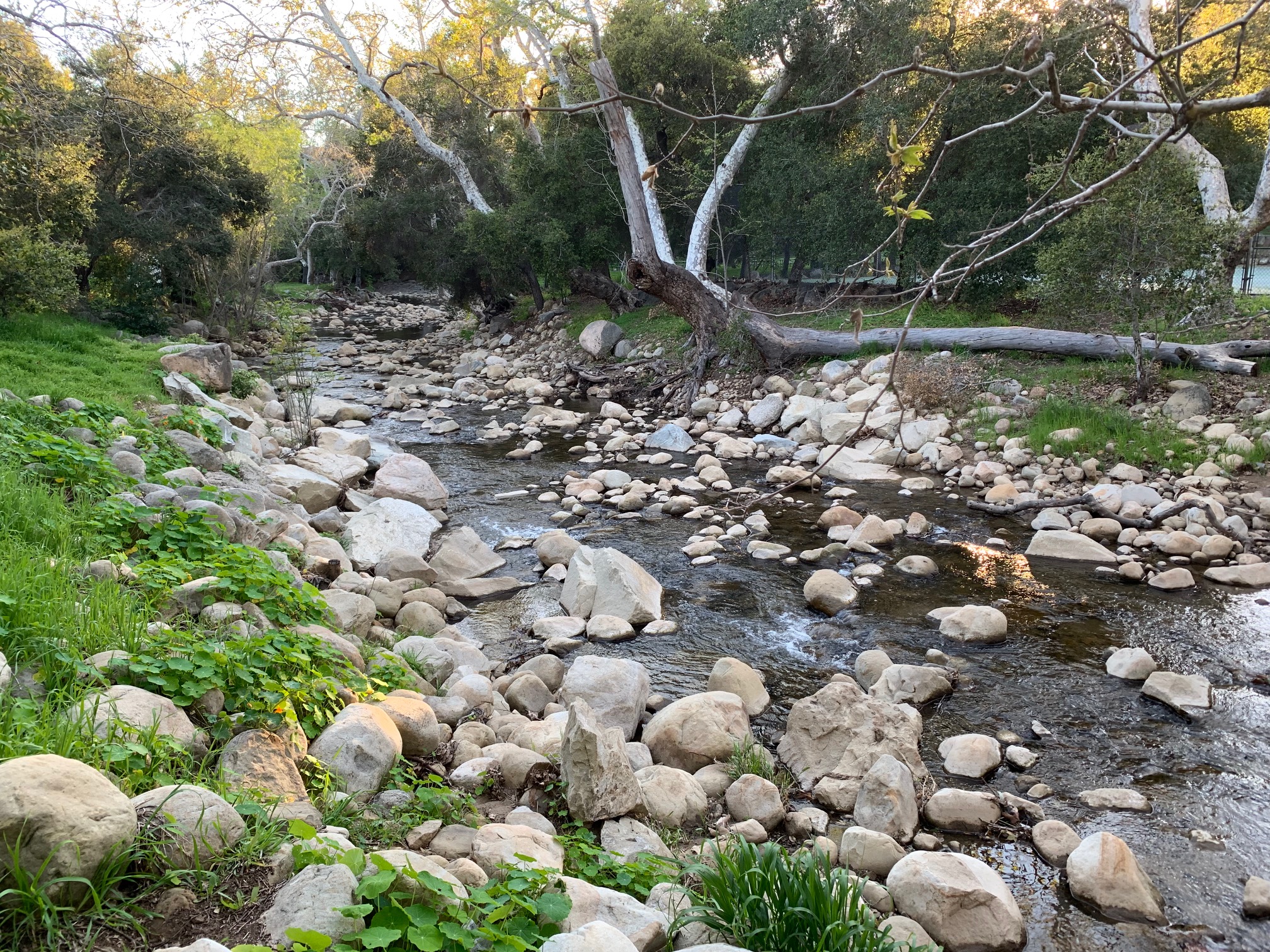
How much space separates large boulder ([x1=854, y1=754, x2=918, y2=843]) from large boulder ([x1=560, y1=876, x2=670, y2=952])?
1.50 meters

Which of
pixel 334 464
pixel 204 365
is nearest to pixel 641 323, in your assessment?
pixel 204 365

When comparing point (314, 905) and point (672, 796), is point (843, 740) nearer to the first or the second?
point (672, 796)

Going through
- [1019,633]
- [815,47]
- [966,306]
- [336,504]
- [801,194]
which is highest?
[815,47]

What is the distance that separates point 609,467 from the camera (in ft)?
36.2

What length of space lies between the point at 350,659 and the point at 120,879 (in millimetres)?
2024

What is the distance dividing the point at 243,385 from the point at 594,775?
452 inches

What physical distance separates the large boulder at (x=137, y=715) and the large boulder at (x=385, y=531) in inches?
164

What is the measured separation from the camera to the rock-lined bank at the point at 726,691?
10.7 feet

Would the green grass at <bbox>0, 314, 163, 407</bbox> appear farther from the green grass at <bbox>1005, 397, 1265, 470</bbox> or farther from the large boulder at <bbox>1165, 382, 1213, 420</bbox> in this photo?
the large boulder at <bbox>1165, 382, 1213, 420</bbox>

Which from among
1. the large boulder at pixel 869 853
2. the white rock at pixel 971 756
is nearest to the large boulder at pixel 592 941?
the large boulder at pixel 869 853

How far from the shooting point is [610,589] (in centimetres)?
635

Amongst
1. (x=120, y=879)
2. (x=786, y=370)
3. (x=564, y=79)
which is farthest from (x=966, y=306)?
(x=120, y=879)

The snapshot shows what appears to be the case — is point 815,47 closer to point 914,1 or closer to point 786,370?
point 914,1

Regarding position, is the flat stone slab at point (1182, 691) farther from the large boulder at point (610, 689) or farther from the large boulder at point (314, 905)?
the large boulder at point (314, 905)
